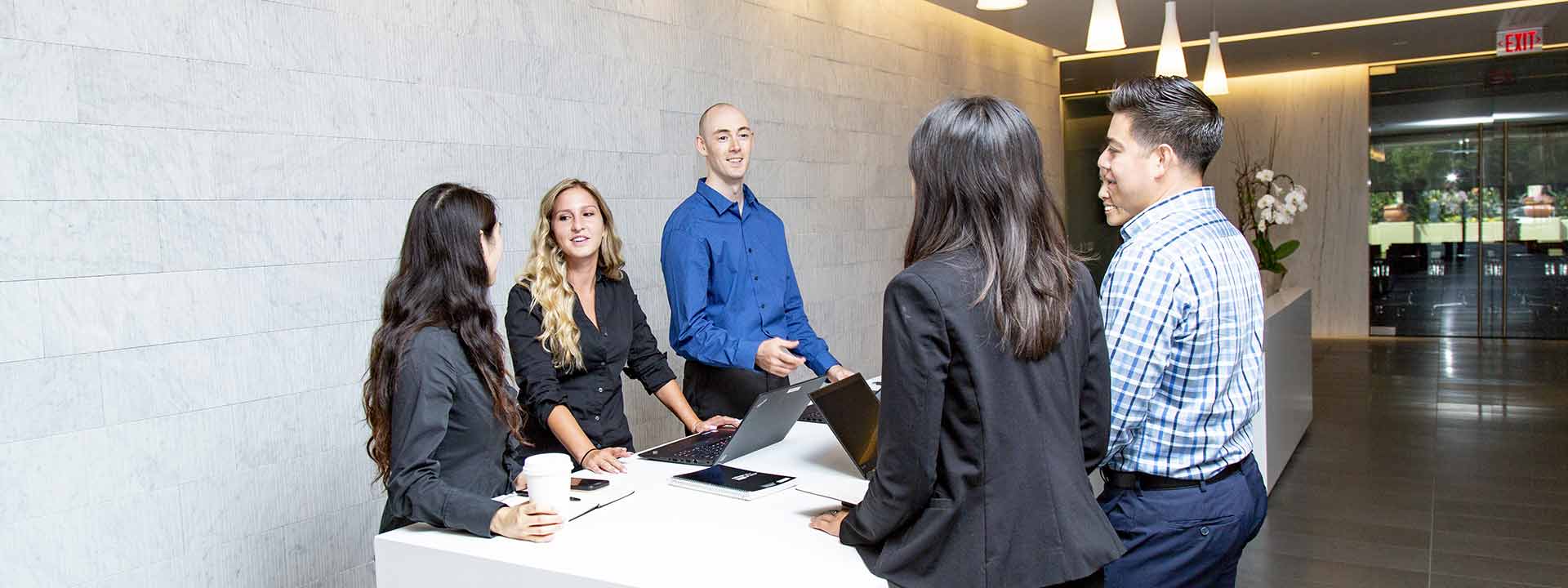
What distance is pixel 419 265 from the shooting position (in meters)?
2.15

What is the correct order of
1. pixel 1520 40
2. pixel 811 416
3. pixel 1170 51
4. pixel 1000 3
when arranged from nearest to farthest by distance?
pixel 811 416 < pixel 1000 3 < pixel 1170 51 < pixel 1520 40

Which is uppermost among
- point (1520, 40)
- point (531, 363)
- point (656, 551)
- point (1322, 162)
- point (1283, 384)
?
point (1520, 40)

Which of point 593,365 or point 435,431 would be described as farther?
point 593,365

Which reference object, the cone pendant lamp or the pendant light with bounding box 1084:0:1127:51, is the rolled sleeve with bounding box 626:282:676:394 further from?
the cone pendant lamp

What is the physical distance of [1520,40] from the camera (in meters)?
8.77

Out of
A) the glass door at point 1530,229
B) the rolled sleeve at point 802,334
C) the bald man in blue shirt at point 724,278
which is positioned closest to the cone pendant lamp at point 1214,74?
the rolled sleeve at point 802,334

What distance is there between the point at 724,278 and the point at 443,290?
1556 mm

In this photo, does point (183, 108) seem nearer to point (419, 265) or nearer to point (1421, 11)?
point (419, 265)

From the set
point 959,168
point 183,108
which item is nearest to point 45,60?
point 183,108

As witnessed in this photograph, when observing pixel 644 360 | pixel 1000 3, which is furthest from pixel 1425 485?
pixel 644 360

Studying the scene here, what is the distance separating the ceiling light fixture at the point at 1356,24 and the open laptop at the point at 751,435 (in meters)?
5.48

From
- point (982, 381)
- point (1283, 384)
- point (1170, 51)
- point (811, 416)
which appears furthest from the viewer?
point (1283, 384)

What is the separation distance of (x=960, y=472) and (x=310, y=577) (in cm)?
250

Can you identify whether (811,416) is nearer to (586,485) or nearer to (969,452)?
(586,485)
